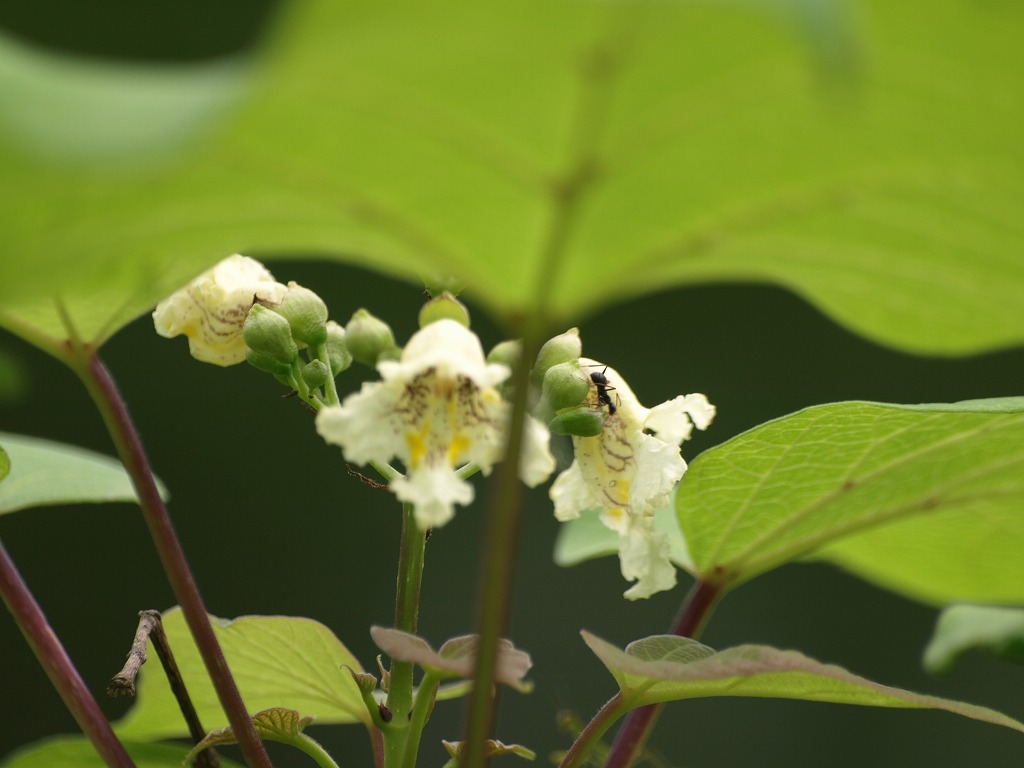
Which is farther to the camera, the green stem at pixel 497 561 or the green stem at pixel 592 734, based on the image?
the green stem at pixel 592 734

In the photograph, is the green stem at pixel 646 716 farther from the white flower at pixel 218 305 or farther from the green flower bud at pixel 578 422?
the white flower at pixel 218 305

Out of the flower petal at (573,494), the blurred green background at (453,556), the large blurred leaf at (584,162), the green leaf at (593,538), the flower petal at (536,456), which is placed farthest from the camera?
the blurred green background at (453,556)

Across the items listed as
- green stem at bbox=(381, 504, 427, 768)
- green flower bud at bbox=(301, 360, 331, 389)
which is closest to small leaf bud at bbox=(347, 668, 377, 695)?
green stem at bbox=(381, 504, 427, 768)

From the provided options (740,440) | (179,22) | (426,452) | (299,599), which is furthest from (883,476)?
(299,599)

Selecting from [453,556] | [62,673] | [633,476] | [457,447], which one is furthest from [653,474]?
[453,556]

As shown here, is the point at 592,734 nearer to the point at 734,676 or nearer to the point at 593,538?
the point at 734,676

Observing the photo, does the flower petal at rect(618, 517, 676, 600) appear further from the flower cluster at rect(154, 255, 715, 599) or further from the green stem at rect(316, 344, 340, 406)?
the green stem at rect(316, 344, 340, 406)

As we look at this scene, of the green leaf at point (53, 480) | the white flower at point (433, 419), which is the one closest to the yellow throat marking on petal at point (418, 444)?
the white flower at point (433, 419)

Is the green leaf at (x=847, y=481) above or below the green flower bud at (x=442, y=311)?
below
